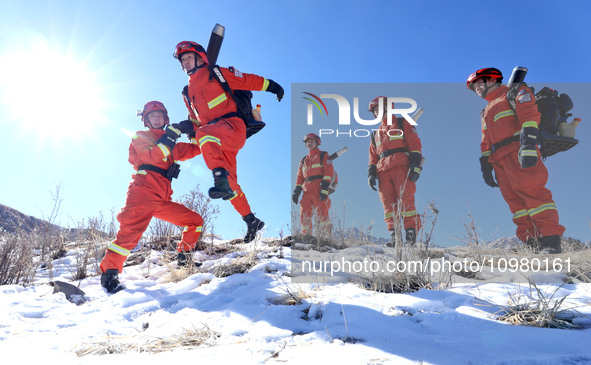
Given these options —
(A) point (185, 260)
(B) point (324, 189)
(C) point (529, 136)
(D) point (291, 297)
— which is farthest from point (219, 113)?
(B) point (324, 189)

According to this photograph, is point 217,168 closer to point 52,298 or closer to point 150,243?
point 52,298

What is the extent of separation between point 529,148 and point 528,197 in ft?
2.24

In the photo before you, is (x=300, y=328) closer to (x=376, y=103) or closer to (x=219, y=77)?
(x=219, y=77)

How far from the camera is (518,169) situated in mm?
4570

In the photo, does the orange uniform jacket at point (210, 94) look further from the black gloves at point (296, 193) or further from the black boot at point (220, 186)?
the black gloves at point (296, 193)

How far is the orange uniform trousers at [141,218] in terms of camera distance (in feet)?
10.7

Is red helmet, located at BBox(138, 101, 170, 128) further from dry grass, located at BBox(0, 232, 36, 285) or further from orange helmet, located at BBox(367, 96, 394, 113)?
orange helmet, located at BBox(367, 96, 394, 113)

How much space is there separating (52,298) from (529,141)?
5602mm

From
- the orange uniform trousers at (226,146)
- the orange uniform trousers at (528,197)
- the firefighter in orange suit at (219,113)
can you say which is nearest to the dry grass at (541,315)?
the firefighter in orange suit at (219,113)

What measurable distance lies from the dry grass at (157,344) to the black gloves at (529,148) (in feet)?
14.9

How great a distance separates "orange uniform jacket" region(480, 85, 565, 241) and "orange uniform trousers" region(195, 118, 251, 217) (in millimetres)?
3730

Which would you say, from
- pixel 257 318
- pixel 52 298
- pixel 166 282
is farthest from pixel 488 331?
pixel 52 298

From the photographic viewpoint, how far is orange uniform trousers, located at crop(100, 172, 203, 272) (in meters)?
3.25

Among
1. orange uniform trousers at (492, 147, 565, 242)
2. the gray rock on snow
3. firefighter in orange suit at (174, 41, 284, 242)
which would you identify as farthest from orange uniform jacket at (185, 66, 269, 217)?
orange uniform trousers at (492, 147, 565, 242)
